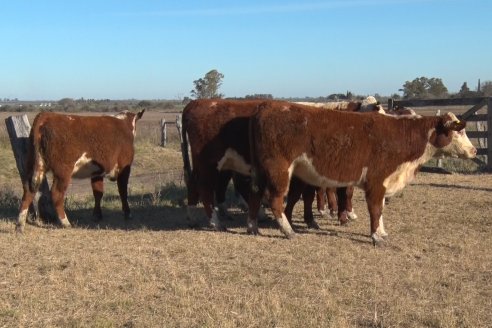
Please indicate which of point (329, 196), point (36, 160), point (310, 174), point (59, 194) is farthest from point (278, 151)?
point (36, 160)

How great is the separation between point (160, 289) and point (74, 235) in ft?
10.1

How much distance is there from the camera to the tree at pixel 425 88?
150 ft

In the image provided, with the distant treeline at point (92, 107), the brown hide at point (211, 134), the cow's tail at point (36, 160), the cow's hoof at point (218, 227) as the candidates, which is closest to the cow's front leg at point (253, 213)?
the cow's hoof at point (218, 227)

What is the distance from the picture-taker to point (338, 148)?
8086mm

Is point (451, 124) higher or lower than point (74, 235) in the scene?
higher

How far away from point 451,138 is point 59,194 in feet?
18.6

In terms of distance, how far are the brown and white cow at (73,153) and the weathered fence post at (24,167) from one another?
70cm

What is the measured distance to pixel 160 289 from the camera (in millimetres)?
5898

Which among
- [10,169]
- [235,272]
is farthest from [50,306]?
[10,169]

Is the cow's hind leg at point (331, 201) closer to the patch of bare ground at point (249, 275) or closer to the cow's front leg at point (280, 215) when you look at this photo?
the patch of bare ground at point (249, 275)

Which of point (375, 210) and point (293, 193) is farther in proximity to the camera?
point (293, 193)

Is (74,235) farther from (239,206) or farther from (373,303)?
(373,303)

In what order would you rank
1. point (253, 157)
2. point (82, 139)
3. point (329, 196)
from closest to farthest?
point (253, 157) → point (82, 139) → point (329, 196)

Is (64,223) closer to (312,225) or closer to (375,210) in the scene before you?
(312,225)
